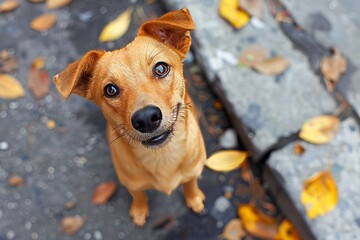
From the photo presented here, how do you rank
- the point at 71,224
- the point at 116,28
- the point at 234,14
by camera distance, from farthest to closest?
the point at 116,28 < the point at 234,14 < the point at 71,224

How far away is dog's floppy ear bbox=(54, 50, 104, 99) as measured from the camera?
216 cm

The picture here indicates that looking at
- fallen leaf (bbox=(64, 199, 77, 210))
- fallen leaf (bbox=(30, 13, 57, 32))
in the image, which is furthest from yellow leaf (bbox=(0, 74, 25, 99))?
fallen leaf (bbox=(64, 199, 77, 210))

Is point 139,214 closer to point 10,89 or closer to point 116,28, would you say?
point 10,89

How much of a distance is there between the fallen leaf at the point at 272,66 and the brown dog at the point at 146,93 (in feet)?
3.57

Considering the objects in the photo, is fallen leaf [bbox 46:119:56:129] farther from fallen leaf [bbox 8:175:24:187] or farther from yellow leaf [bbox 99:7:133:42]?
yellow leaf [bbox 99:7:133:42]

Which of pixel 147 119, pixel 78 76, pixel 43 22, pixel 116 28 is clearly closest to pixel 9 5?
pixel 43 22

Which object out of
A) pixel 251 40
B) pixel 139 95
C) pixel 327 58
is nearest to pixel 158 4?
pixel 251 40

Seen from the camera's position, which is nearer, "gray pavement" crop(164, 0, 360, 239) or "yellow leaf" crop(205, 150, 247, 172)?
"gray pavement" crop(164, 0, 360, 239)

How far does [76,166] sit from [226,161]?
46.0 inches

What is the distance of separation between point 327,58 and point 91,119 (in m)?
1.94

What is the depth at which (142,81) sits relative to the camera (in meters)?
2.15

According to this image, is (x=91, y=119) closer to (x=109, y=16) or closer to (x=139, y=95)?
(x=109, y=16)

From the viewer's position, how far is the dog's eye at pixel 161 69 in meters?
2.22

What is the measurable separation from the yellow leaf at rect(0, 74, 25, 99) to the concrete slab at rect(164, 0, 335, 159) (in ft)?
4.95
